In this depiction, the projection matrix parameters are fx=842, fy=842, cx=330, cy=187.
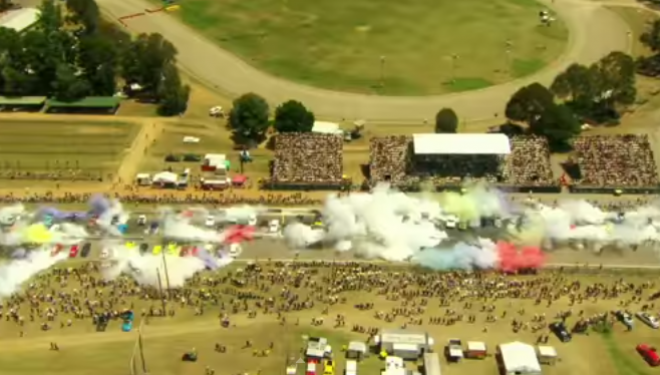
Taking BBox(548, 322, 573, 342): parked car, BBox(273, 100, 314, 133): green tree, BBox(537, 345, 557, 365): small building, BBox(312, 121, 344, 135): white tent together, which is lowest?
BBox(537, 345, 557, 365): small building

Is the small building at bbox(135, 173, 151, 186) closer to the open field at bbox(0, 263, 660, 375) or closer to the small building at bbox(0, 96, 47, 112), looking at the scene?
the open field at bbox(0, 263, 660, 375)

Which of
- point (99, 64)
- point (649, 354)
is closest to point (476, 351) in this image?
point (649, 354)

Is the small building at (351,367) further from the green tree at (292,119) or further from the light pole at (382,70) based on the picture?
the light pole at (382,70)

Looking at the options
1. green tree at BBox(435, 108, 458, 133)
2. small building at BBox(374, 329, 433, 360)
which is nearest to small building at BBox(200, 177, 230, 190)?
green tree at BBox(435, 108, 458, 133)

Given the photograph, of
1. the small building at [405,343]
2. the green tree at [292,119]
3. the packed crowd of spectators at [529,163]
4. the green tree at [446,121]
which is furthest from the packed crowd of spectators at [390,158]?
the small building at [405,343]

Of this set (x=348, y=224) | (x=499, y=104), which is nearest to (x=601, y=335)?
(x=348, y=224)
